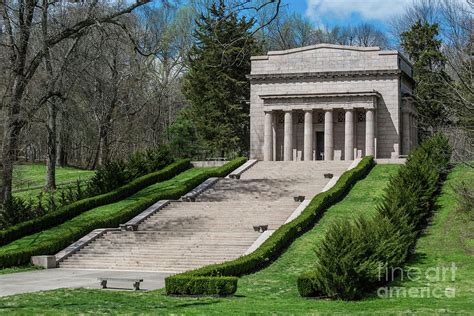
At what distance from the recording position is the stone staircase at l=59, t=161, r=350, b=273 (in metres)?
27.2

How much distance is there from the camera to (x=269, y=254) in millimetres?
24703

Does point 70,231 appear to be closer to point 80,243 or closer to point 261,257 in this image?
point 80,243

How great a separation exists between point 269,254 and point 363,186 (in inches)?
556

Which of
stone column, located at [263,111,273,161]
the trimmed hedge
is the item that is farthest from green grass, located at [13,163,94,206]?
stone column, located at [263,111,273,161]

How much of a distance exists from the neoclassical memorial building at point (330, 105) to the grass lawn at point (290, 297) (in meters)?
22.0

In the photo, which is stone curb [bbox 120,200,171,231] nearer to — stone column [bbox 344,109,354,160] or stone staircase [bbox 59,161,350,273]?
→ stone staircase [bbox 59,161,350,273]

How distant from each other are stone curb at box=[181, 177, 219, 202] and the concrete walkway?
11.5 metres

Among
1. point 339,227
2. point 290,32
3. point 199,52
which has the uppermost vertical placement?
point 290,32

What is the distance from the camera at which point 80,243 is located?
29.4 m

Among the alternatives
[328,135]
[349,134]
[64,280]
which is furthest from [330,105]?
[64,280]

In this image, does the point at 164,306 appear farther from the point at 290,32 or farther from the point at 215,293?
the point at 290,32

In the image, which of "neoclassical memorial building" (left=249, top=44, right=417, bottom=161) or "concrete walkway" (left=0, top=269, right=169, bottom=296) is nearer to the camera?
"concrete walkway" (left=0, top=269, right=169, bottom=296)

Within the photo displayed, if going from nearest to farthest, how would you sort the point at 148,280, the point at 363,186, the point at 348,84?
the point at 148,280 < the point at 363,186 < the point at 348,84

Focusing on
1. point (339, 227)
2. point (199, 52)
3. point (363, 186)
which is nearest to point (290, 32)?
point (199, 52)
